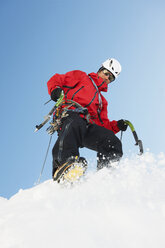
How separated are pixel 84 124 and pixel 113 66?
1873 millimetres

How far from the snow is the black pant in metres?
0.94

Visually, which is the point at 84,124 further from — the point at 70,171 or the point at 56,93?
the point at 70,171

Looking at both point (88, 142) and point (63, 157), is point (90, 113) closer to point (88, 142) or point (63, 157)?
point (88, 142)

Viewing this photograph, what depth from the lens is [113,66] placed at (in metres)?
6.10

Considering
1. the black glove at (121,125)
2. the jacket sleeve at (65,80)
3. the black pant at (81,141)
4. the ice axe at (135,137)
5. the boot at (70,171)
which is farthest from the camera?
the black glove at (121,125)

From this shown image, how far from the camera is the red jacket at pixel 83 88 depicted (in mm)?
5145

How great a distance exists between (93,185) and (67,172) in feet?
1.56

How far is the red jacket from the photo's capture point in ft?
16.9

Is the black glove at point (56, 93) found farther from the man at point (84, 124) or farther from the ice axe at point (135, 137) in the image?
the ice axe at point (135, 137)

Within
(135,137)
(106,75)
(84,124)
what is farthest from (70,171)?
(106,75)

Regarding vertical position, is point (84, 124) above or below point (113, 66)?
below

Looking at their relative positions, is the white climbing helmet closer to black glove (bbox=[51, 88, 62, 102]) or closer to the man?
the man

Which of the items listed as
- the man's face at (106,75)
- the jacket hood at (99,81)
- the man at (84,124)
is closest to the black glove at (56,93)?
the man at (84,124)

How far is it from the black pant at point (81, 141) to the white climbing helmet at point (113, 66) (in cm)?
155
